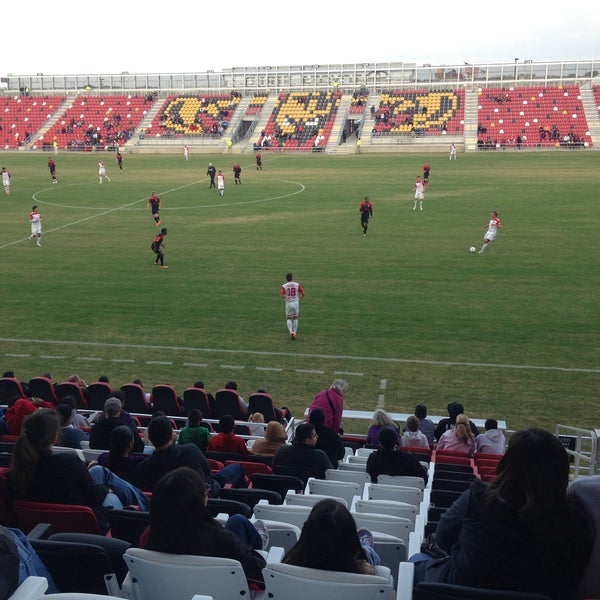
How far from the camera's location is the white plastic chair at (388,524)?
19.8ft

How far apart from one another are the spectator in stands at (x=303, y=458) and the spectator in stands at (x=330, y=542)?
14.1 feet

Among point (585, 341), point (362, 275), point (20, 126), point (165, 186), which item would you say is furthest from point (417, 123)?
point (585, 341)

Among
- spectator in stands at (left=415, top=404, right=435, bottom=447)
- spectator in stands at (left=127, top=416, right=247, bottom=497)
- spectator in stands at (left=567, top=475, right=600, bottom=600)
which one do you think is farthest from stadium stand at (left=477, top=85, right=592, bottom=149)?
spectator in stands at (left=567, top=475, right=600, bottom=600)

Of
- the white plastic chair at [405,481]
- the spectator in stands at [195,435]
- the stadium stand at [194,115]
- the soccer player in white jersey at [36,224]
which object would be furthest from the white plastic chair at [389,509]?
the stadium stand at [194,115]

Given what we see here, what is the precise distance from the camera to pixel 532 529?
3.97 meters

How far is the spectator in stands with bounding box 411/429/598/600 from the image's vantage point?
3.94 metres

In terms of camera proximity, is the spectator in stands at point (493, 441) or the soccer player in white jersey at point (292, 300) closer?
the spectator in stands at point (493, 441)

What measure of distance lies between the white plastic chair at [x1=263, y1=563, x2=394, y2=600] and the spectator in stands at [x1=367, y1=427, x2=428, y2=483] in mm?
4332

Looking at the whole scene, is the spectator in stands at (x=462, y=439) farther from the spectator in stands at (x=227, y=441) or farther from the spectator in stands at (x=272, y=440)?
the spectator in stands at (x=227, y=441)

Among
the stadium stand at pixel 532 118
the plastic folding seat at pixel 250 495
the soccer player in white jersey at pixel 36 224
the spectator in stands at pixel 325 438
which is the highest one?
the stadium stand at pixel 532 118

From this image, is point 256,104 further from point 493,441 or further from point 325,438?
point 325,438

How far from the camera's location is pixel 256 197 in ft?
140

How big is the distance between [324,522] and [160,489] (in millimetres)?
1128

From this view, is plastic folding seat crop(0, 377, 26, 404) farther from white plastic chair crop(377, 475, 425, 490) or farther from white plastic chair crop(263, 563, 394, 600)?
white plastic chair crop(263, 563, 394, 600)
